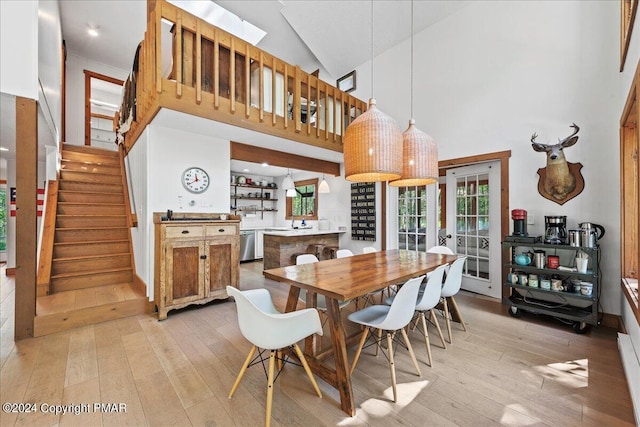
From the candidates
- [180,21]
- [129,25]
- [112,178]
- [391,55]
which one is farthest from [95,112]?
[391,55]

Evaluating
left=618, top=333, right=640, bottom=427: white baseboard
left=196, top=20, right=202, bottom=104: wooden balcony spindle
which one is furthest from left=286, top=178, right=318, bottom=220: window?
left=618, top=333, right=640, bottom=427: white baseboard

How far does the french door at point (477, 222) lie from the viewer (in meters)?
3.79

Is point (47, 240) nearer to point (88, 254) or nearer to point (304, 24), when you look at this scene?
point (88, 254)

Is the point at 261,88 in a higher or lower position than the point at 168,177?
higher

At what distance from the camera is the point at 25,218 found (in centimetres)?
253

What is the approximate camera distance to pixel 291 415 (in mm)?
1620

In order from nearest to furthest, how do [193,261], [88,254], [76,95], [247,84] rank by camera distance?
[247,84]
[193,261]
[88,254]
[76,95]

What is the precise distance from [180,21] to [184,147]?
4.65ft

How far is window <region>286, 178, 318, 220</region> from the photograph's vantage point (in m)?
6.99

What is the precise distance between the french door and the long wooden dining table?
1.64 metres

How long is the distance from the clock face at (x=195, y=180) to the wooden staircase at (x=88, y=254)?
1.44m

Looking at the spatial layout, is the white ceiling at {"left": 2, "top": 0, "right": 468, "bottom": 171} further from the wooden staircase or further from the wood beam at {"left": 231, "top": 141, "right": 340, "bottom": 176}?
the wooden staircase

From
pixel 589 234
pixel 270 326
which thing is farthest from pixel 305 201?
pixel 270 326

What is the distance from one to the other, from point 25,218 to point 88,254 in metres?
1.46
